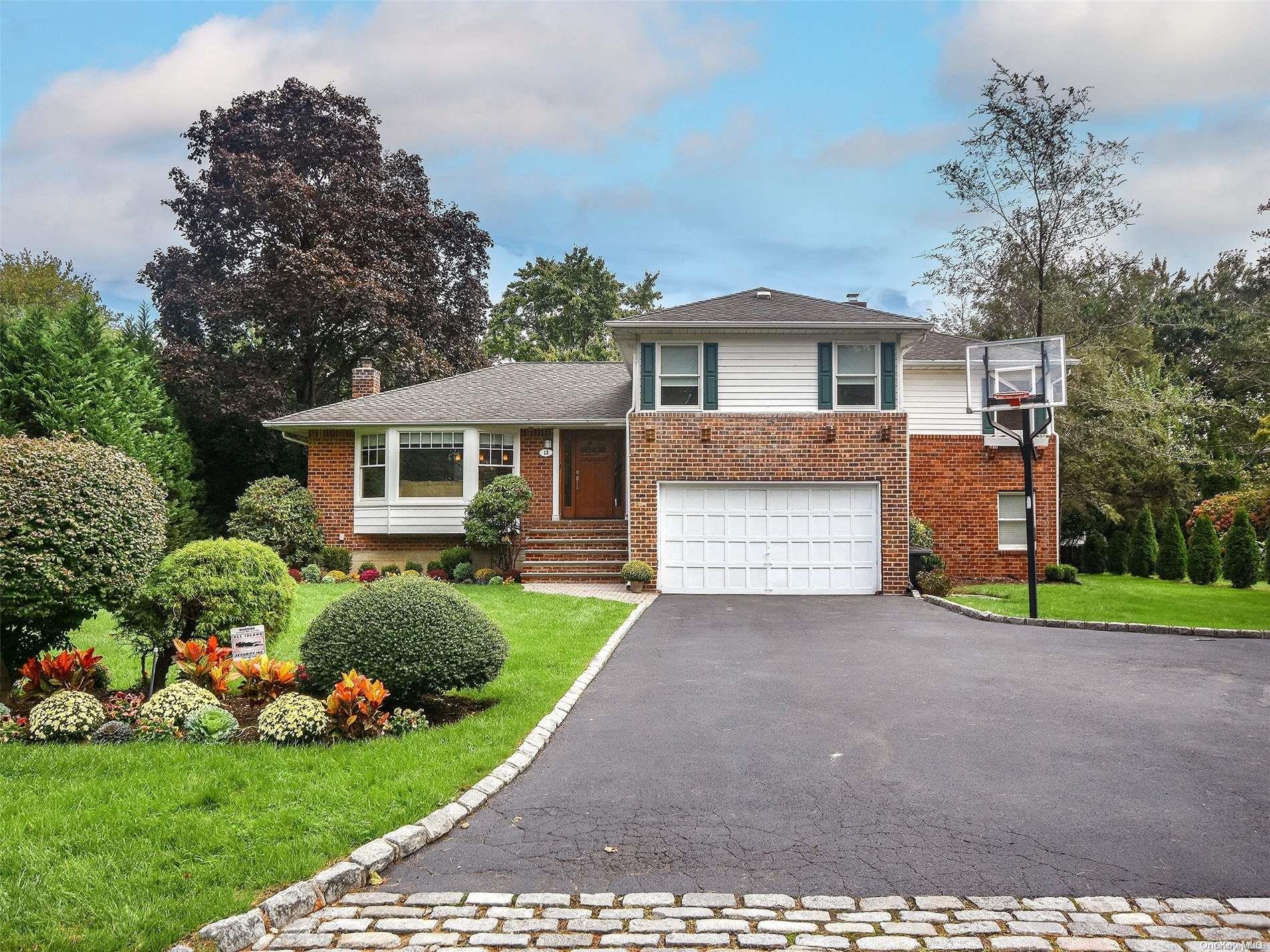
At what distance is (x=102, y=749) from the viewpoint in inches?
220

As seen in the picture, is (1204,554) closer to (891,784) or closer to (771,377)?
→ (771,377)

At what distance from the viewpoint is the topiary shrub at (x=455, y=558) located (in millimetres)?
18047

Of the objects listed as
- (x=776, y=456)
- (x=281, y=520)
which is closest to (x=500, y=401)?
(x=281, y=520)

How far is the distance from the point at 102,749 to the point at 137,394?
15327mm

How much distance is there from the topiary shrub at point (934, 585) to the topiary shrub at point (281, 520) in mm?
13054

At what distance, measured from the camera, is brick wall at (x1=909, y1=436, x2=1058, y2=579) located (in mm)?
19047

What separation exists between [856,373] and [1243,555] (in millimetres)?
10830

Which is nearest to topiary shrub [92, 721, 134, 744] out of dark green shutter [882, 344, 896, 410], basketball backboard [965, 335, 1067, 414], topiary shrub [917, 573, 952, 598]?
basketball backboard [965, 335, 1067, 414]

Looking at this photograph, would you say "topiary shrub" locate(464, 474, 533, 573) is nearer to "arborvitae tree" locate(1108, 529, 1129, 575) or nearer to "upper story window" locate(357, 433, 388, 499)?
"upper story window" locate(357, 433, 388, 499)

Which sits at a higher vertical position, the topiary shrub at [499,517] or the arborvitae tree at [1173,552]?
the topiary shrub at [499,517]

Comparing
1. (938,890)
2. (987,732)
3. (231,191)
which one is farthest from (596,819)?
(231,191)

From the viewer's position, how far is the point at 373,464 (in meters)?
19.5

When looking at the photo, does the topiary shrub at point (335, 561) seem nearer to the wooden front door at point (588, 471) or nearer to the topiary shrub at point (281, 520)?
the topiary shrub at point (281, 520)

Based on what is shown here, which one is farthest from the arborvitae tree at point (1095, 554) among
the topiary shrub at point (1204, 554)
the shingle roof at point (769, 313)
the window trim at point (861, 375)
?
the shingle roof at point (769, 313)
